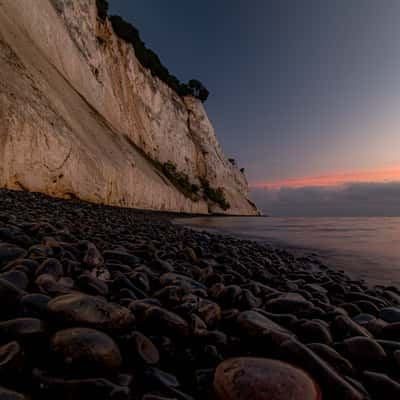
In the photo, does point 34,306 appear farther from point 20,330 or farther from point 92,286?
point 92,286

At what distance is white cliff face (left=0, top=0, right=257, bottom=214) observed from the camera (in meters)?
10.6

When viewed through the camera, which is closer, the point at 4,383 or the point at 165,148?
the point at 4,383

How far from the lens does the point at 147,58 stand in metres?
32.2

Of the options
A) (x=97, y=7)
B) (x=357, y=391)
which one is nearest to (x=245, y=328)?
(x=357, y=391)

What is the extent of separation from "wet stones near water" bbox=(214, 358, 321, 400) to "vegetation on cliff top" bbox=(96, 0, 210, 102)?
3039cm

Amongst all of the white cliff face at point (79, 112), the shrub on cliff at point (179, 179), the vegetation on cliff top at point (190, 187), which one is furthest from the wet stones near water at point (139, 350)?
the shrub on cliff at point (179, 179)

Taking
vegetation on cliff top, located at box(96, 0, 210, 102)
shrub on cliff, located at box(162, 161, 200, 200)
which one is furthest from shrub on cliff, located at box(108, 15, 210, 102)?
shrub on cliff, located at box(162, 161, 200, 200)

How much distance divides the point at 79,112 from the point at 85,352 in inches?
691

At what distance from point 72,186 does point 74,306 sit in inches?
495

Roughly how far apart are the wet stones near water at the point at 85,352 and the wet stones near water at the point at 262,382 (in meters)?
0.44

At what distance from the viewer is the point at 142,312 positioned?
1.54 meters

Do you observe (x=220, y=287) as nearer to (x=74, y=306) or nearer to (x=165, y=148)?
(x=74, y=306)

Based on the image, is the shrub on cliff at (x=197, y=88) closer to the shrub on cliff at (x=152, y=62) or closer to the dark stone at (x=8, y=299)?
the shrub on cliff at (x=152, y=62)

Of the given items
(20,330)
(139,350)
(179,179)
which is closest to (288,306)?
(139,350)
